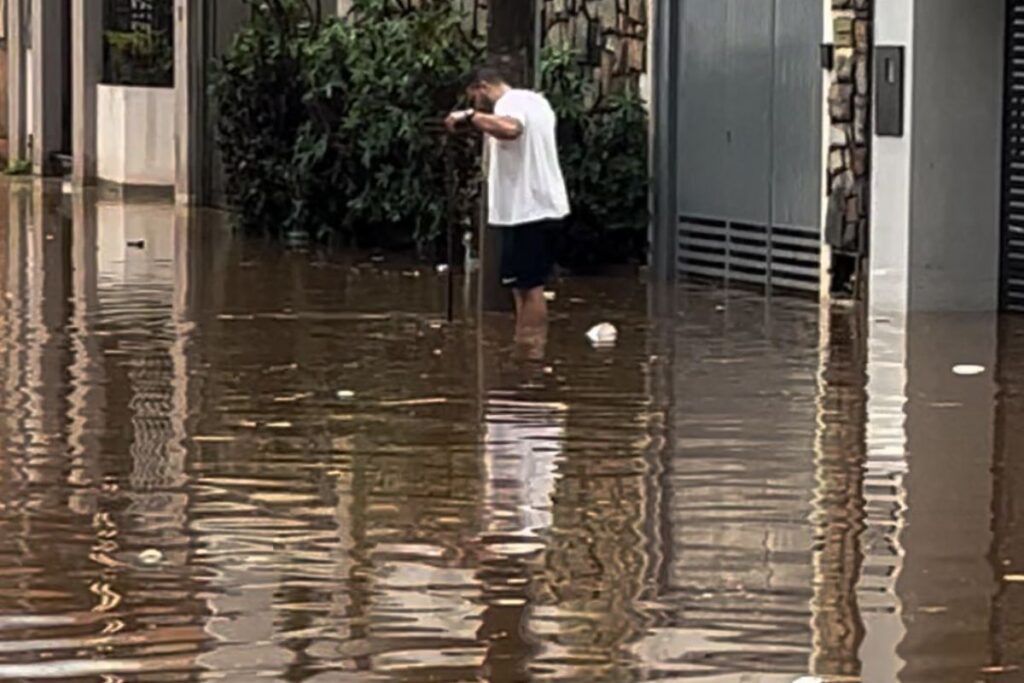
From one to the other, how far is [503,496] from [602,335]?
17.0 ft

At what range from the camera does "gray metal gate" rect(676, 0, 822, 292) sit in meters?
18.0

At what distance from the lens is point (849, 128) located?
56.7 ft

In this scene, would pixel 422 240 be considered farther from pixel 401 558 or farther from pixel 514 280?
pixel 401 558

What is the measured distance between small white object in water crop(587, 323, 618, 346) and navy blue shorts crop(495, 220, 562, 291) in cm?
42

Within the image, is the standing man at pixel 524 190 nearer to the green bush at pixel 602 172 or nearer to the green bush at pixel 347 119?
the green bush at pixel 347 119

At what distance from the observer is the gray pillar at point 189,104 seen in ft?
92.5

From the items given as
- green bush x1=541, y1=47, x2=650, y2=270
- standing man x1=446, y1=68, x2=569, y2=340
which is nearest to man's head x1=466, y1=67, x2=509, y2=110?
standing man x1=446, y1=68, x2=569, y2=340

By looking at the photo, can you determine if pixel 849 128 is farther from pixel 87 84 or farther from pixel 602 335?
pixel 87 84

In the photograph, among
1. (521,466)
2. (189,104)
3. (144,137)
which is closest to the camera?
(521,466)

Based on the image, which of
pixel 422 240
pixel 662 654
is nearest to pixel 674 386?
pixel 662 654

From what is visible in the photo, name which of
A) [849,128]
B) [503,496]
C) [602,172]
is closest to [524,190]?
[849,128]

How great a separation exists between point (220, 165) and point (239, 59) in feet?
14.1

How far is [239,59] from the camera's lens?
77.8 feet

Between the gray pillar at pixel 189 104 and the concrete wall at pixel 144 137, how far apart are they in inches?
52.7
